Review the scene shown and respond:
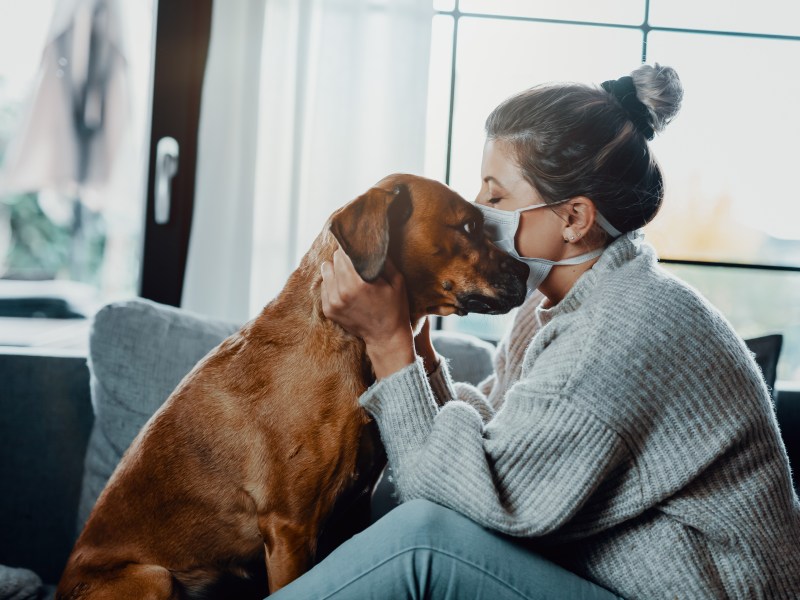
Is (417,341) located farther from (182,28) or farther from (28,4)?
(28,4)

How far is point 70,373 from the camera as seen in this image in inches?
76.1

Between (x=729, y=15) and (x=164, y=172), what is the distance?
2.25m

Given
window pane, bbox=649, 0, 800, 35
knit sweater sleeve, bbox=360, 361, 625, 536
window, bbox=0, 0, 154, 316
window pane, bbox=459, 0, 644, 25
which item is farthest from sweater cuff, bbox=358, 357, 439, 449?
window pane, bbox=649, 0, 800, 35

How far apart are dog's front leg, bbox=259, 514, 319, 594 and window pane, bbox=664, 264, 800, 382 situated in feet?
6.82

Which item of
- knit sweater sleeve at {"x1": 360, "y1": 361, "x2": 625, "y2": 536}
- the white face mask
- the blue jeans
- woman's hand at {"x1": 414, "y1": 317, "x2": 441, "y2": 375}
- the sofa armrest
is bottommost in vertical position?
the sofa armrest

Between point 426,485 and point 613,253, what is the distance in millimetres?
545

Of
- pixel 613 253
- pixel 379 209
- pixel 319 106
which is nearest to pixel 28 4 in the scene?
pixel 319 106

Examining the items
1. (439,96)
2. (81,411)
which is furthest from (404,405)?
(439,96)

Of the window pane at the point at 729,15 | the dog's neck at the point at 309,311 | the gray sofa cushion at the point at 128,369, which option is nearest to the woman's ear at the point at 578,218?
the dog's neck at the point at 309,311

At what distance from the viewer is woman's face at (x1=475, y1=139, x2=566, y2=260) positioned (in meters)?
1.40

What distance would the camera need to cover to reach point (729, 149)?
9.08ft

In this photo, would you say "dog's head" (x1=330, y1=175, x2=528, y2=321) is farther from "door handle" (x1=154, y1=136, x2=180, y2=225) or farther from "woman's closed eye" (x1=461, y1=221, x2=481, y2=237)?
"door handle" (x1=154, y1=136, x2=180, y2=225)

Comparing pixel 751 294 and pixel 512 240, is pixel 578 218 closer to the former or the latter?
pixel 512 240

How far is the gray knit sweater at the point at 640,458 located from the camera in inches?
42.6
